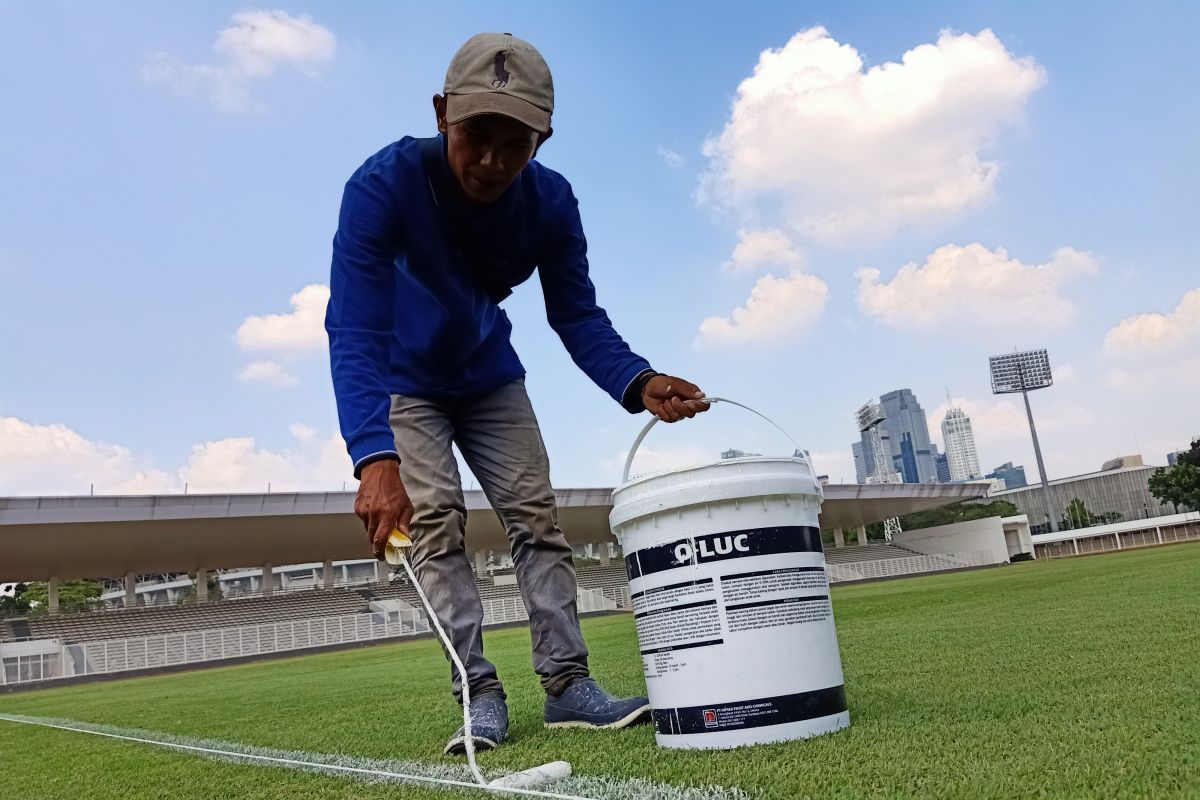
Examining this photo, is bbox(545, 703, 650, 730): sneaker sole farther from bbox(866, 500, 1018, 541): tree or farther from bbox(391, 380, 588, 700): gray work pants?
bbox(866, 500, 1018, 541): tree

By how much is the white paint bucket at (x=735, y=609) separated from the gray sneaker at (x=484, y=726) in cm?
55

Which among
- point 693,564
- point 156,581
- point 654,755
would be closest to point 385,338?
point 693,564

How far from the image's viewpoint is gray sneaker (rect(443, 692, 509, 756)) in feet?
7.63

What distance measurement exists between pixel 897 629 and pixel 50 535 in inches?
1092

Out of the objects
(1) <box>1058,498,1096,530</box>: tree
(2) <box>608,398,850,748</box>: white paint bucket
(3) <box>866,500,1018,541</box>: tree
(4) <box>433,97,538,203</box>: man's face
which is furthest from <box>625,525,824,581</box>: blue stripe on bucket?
(1) <box>1058,498,1096,530</box>: tree

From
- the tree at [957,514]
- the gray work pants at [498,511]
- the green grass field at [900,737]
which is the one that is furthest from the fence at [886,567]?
the gray work pants at [498,511]

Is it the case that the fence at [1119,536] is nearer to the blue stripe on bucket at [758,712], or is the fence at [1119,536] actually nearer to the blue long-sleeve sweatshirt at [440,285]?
the blue long-sleeve sweatshirt at [440,285]

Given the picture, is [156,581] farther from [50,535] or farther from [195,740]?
[195,740]

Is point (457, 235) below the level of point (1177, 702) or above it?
above

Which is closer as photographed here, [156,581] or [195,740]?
[195,740]

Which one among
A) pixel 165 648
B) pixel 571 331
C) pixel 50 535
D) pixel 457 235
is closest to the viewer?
pixel 457 235

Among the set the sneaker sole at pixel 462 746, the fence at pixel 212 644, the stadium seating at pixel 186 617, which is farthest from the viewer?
the stadium seating at pixel 186 617

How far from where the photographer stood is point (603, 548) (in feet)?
151

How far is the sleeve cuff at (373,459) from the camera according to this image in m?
2.04
